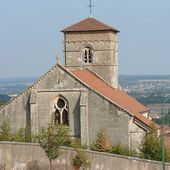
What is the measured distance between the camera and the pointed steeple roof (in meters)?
58.8

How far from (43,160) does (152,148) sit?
868 centimetres

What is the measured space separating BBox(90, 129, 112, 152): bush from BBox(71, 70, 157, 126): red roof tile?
290cm

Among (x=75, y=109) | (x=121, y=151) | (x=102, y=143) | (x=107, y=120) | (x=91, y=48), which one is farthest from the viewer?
(x=91, y=48)

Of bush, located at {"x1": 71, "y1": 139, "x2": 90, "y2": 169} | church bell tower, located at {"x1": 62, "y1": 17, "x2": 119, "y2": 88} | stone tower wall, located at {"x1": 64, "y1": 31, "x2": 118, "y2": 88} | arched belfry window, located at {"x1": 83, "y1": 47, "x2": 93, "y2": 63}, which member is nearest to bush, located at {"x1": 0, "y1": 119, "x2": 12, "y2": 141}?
bush, located at {"x1": 71, "y1": 139, "x2": 90, "y2": 169}

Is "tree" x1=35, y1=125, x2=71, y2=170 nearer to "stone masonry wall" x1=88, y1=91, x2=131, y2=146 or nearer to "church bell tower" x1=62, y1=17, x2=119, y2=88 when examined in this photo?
"stone masonry wall" x1=88, y1=91, x2=131, y2=146

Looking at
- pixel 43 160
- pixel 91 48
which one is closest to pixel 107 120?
pixel 43 160

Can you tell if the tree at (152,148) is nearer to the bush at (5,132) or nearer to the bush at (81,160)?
the bush at (81,160)

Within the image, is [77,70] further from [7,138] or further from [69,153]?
[69,153]

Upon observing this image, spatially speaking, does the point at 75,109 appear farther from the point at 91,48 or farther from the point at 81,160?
the point at 81,160

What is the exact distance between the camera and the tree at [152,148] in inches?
1747

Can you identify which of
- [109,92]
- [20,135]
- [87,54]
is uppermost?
[87,54]

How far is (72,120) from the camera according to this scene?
166ft

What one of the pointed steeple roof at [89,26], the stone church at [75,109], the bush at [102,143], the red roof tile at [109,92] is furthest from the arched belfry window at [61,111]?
the pointed steeple roof at [89,26]

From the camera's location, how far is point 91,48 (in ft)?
194
